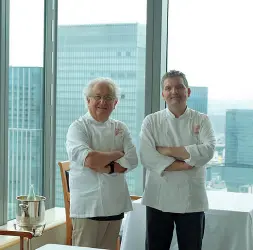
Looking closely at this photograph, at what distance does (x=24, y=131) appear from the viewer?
4.45m

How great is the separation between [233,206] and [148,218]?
666mm

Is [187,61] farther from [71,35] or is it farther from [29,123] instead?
[29,123]

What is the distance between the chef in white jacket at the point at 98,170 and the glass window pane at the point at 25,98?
145 cm

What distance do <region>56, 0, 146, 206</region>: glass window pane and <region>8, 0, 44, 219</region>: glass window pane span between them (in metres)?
0.21

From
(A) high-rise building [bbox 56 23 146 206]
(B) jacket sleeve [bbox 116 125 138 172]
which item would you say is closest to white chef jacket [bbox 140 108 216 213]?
(B) jacket sleeve [bbox 116 125 138 172]

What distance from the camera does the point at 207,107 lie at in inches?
172

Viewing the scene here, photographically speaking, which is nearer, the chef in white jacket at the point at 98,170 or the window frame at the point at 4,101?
the chef in white jacket at the point at 98,170

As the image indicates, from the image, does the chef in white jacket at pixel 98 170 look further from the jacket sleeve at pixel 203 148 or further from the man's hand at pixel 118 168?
the jacket sleeve at pixel 203 148

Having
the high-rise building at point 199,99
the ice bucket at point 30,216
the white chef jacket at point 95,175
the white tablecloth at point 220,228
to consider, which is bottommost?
the white tablecloth at point 220,228

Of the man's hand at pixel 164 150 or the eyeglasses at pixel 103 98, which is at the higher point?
the eyeglasses at pixel 103 98

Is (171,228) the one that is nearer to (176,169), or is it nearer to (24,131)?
(176,169)

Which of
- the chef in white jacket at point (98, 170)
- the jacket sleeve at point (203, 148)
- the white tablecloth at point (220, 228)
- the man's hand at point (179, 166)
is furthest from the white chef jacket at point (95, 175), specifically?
the white tablecloth at point (220, 228)

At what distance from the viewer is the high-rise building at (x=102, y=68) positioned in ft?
15.0

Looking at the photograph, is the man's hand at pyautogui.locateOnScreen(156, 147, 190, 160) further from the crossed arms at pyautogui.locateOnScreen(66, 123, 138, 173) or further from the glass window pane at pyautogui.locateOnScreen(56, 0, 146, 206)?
the glass window pane at pyautogui.locateOnScreen(56, 0, 146, 206)
